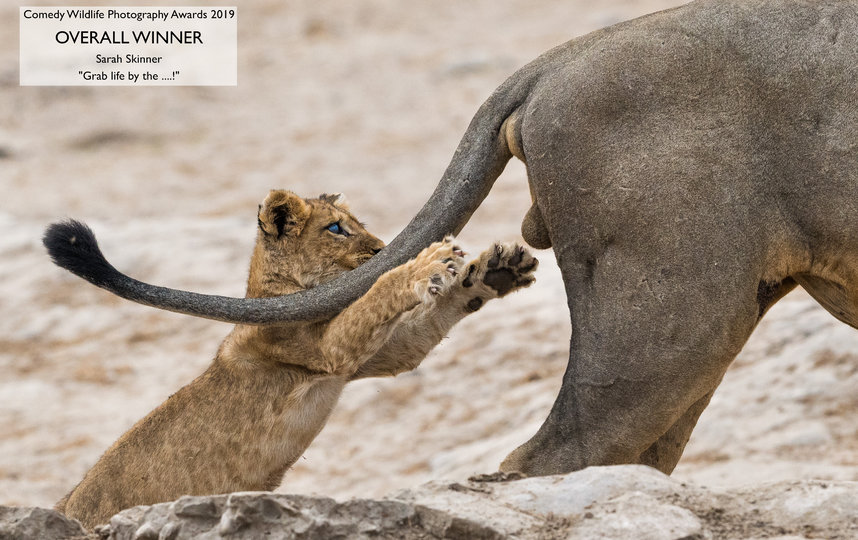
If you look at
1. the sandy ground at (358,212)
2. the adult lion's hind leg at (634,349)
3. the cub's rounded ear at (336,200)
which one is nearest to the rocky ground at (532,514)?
the adult lion's hind leg at (634,349)

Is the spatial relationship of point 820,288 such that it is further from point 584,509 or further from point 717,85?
point 584,509

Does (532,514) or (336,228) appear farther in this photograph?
(336,228)

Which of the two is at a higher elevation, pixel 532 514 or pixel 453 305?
pixel 453 305

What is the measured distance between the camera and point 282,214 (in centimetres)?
545

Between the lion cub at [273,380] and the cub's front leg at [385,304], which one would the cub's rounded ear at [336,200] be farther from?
the cub's front leg at [385,304]

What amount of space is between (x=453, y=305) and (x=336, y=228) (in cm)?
86

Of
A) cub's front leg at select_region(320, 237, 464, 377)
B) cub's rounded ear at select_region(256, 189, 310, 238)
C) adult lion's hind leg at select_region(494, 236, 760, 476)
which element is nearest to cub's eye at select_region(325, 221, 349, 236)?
cub's rounded ear at select_region(256, 189, 310, 238)

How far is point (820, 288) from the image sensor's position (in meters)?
4.54

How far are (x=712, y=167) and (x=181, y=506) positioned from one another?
6.43ft

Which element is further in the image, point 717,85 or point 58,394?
point 58,394

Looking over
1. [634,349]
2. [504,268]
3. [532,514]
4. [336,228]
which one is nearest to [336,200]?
[336,228]

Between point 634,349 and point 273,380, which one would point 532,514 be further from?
point 273,380

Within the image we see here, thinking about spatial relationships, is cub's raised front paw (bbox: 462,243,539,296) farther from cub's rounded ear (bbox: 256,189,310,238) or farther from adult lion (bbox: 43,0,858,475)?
cub's rounded ear (bbox: 256,189,310,238)

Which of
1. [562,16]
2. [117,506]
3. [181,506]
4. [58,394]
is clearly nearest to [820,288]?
[181,506]
